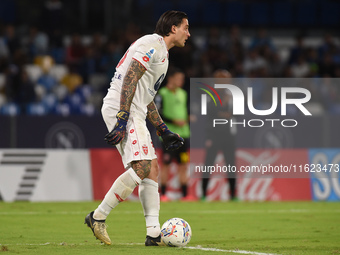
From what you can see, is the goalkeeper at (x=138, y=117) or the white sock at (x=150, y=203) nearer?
the goalkeeper at (x=138, y=117)

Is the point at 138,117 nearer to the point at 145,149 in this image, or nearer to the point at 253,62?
the point at 145,149

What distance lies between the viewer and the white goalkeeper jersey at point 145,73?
6566 millimetres

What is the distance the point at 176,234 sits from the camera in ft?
21.9

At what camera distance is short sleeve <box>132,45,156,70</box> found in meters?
6.48

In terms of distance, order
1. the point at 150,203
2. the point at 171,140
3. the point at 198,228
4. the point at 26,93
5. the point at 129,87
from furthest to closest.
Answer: the point at 26,93 → the point at 198,228 → the point at 171,140 → the point at 150,203 → the point at 129,87

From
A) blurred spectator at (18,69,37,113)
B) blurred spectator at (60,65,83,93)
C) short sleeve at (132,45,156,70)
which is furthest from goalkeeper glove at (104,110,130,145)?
blurred spectator at (60,65,83,93)

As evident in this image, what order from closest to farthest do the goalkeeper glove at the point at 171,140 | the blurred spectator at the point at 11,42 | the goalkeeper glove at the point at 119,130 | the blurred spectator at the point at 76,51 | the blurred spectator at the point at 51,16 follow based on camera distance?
the goalkeeper glove at the point at 119,130 < the goalkeeper glove at the point at 171,140 < the blurred spectator at the point at 11,42 < the blurred spectator at the point at 76,51 < the blurred spectator at the point at 51,16

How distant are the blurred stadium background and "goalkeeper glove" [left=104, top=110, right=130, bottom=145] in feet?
20.6

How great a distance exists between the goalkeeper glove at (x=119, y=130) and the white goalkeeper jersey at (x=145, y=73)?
26 cm

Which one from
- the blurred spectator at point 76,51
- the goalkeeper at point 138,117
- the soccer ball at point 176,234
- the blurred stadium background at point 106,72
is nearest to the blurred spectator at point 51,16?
the blurred stadium background at point 106,72

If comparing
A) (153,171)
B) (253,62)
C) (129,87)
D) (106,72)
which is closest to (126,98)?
(129,87)

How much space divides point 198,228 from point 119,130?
2.85 metres

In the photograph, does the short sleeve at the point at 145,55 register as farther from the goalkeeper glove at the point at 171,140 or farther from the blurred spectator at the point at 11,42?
the blurred spectator at the point at 11,42

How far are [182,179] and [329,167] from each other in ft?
9.51
